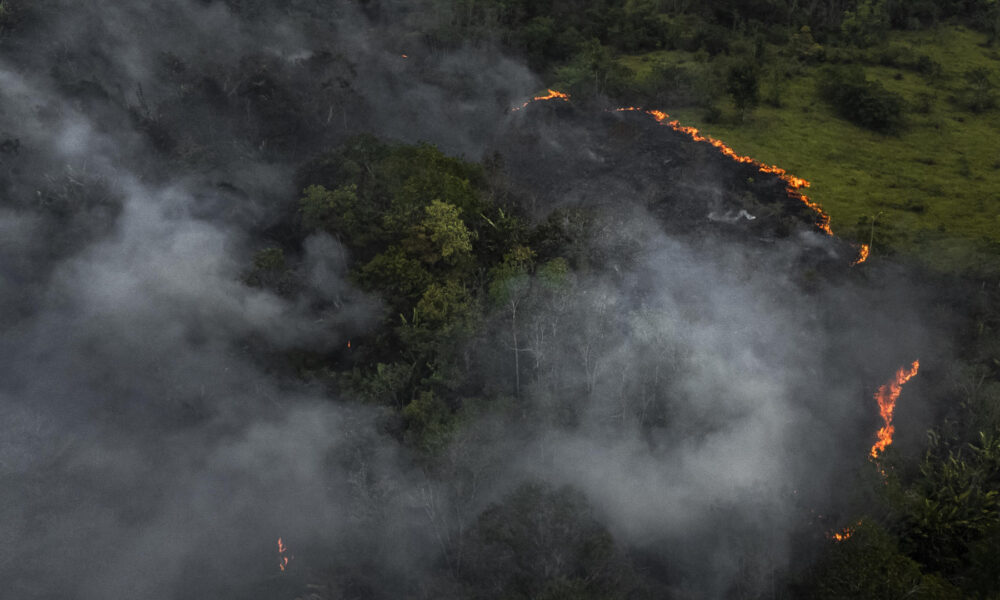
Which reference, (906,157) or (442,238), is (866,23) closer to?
(906,157)

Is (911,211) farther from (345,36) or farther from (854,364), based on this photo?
(345,36)

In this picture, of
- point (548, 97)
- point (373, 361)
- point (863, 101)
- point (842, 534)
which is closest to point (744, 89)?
point (863, 101)

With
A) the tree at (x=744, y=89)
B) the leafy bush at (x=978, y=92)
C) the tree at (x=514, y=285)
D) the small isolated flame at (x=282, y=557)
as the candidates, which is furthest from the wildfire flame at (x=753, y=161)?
the small isolated flame at (x=282, y=557)

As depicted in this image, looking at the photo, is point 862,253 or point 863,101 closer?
point 862,253

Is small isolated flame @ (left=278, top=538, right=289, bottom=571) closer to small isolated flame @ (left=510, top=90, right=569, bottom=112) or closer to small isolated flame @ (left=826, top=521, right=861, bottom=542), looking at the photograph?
small isolated flame @ (left=826, top=521, right=861, bottom=542)

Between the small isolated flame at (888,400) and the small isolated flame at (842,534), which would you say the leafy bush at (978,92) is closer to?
the small isolated flame at (888,400)
